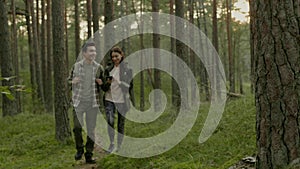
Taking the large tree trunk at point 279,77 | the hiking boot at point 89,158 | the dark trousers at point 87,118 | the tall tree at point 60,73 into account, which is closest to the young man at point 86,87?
the dark trousers at point 87,118

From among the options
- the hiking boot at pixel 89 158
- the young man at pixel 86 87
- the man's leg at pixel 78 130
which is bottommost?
the hiking boot at pixel 89 158

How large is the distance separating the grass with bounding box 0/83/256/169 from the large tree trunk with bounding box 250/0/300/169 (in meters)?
1.67

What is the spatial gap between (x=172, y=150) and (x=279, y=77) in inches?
142

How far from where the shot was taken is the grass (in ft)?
19.5

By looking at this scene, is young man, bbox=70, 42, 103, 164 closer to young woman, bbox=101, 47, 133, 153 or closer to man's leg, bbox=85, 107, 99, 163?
man's leg, bbox=85, 107, 99, 163

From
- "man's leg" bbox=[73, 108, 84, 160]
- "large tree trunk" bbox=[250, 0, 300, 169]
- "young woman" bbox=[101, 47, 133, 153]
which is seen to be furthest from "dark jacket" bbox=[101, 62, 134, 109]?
"large tree trunk" bbox=[250, 0, 300, 169]

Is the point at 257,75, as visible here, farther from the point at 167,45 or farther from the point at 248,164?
the point at 167,45

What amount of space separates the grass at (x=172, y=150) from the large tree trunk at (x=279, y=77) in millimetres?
1675

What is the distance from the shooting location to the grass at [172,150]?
5.93 meters

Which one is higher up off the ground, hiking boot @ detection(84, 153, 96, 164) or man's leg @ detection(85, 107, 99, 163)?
man's leg @ detection(85, 107, 99, 163)

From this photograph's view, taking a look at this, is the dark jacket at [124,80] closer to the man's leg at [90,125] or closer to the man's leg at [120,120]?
the man's leg at [120,120]

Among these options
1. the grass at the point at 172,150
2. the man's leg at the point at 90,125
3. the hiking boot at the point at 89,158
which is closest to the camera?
the grass at the point at 172,150

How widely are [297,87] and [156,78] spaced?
13.0 metres

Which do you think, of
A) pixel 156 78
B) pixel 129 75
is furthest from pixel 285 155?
pixel 156 78
